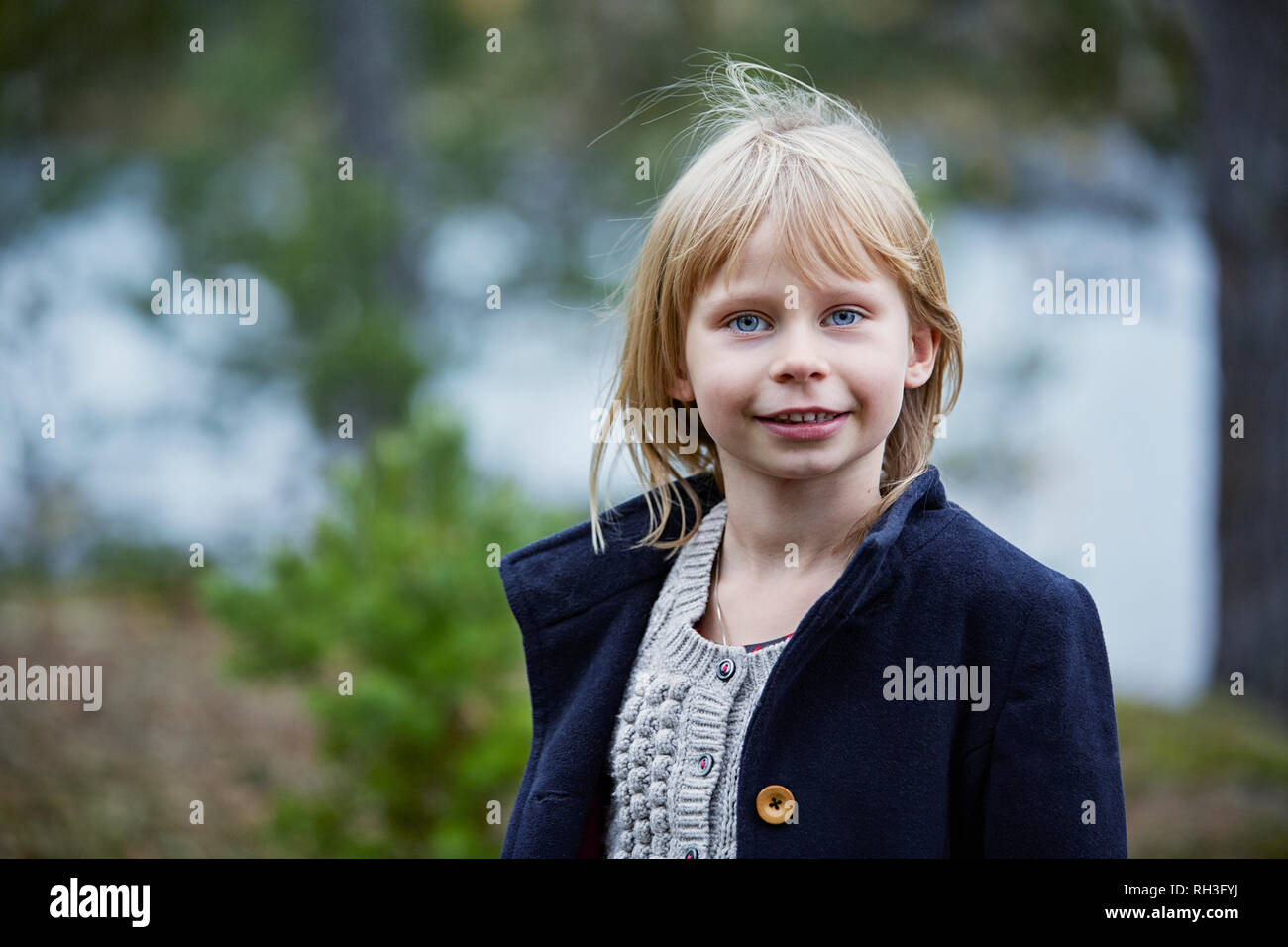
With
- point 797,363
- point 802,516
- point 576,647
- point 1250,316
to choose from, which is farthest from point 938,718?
point 1250,316

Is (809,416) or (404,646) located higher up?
(809,416)

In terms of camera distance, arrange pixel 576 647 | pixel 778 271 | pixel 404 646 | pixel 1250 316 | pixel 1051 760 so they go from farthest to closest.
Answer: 1. pixel 1250 316
2. pixel 404 646
3. pixel 576 647
4. pixel 778 271
5. pixel 1051 760

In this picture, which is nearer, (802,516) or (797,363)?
(797,363)

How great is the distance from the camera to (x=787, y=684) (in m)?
1.29

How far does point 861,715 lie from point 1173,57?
5.11 metres

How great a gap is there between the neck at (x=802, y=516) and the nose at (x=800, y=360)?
15cm

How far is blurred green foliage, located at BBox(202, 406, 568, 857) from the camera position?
3.18m

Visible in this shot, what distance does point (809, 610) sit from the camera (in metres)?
1.30

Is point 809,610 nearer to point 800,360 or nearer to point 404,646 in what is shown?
point 800,360

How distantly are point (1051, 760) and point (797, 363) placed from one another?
0.52 metres

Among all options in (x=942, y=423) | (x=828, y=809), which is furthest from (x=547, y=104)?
(x=828, y=809)

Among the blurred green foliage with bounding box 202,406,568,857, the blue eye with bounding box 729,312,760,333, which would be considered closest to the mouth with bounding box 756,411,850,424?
the blue eye with bounding box 729,312,760,333

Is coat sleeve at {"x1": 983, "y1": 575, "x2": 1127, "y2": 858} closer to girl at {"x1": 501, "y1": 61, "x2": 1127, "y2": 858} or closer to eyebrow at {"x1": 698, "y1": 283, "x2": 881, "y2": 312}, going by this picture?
girl at {"x1": 501, "y1": 61, "x2": 1127, "y2": 858}

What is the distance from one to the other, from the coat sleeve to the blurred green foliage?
2.07 meters
